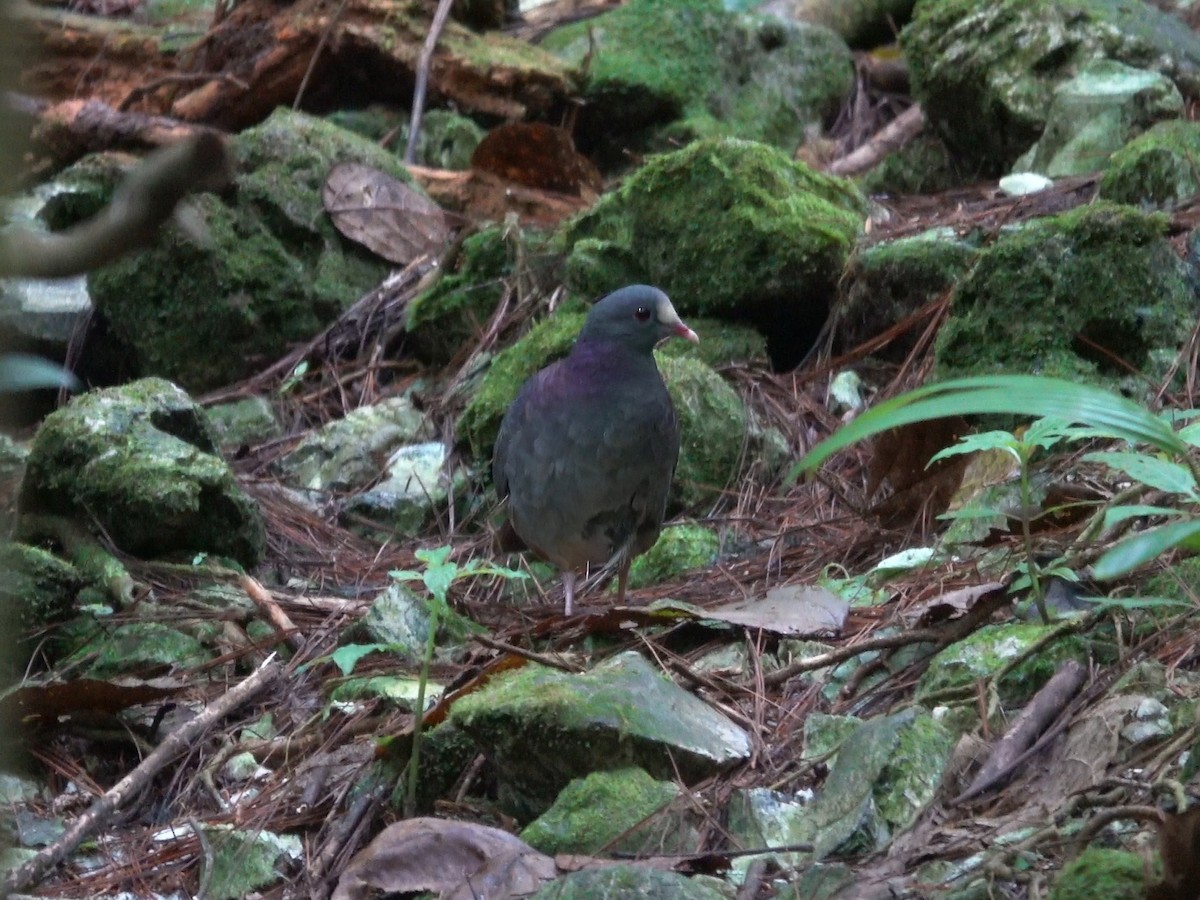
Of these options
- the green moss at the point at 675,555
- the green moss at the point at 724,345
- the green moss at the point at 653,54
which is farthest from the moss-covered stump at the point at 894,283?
the green moss at the point at 653,54

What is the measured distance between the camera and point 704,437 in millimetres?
5461

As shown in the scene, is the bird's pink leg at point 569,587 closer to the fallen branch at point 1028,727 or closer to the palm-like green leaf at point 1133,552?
the fallen branch at point 1028,727

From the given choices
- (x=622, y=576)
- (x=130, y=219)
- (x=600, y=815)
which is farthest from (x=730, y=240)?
(x=130, y=219)

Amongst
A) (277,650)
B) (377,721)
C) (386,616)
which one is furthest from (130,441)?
(377,721)

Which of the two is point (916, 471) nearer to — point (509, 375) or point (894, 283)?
point (894, 283)

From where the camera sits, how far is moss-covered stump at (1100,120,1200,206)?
5.62 metres

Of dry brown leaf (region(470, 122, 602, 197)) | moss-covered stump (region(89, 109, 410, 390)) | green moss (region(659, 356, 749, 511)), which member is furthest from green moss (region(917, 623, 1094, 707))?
dry brown leaf (region(470, 122, 602, 197))

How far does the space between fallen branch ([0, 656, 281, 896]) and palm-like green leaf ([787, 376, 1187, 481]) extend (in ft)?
6.49

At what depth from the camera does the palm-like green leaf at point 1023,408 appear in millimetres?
1753

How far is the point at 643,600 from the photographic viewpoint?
14.9 feet

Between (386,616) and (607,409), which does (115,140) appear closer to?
(607,409)

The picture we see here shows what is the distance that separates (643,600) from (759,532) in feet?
2.02

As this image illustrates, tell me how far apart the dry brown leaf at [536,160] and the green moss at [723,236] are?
1.58 metres

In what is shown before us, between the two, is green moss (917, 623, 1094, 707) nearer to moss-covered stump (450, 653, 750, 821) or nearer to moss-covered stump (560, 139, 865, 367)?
moss-covered stump (450, 653, 750, 821)
